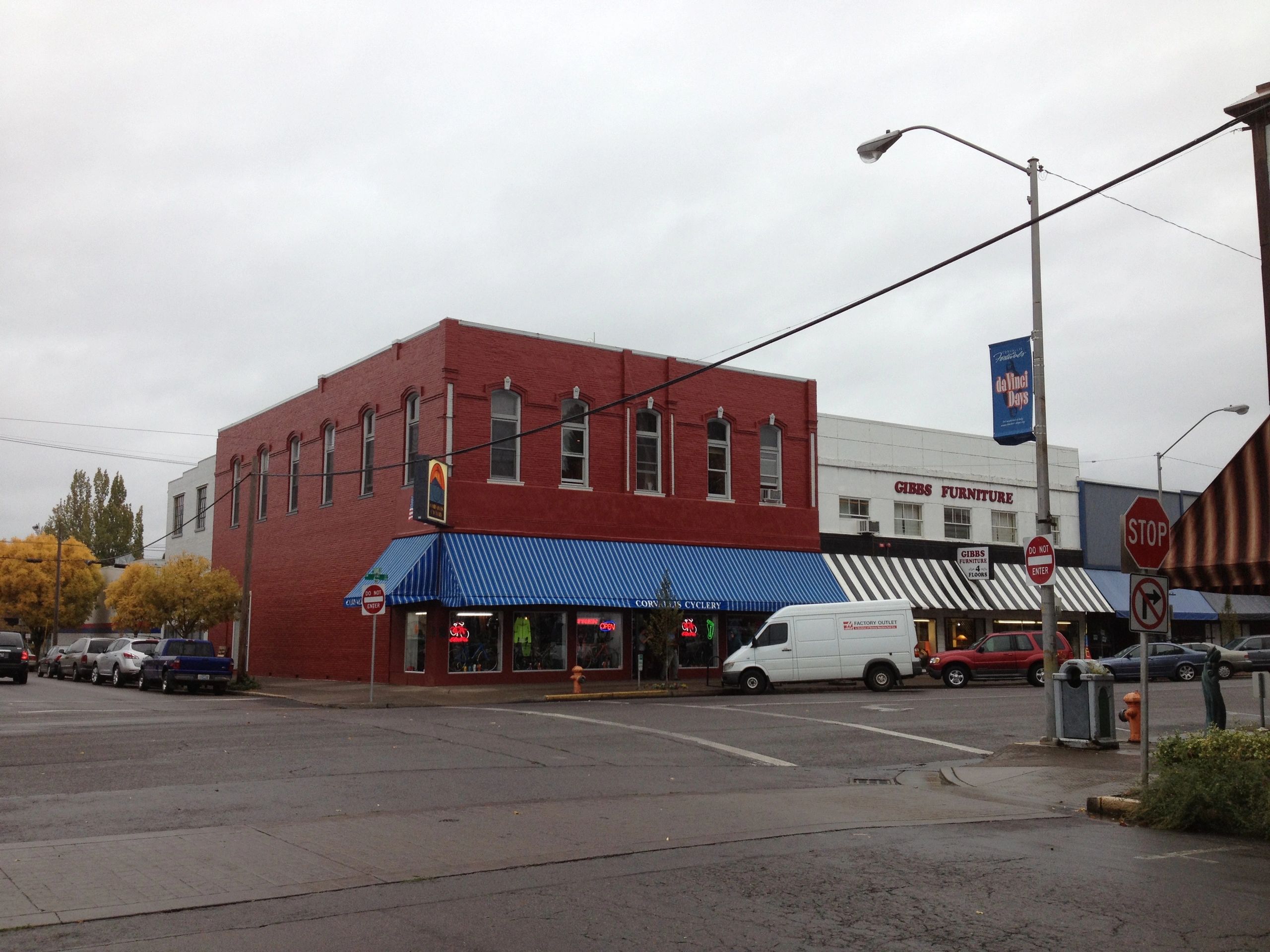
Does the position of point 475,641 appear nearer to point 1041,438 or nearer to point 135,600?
point 135,600

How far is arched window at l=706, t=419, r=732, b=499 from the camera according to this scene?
118ft

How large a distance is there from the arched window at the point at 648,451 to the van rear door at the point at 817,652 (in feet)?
23.4

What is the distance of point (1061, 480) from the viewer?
4647 centimetres

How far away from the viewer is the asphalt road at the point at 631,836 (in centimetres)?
664

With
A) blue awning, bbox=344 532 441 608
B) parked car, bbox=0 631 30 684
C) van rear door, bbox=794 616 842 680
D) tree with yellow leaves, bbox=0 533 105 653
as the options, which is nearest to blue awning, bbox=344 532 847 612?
blue awning, bbox=344 532 441 608

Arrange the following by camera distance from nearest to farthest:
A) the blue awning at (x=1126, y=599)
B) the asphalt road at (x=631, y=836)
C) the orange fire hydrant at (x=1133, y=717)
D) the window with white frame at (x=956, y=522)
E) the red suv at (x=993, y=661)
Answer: the asphalt road at (x=631, y=836) < the orange fire hydrant at (x=1133, y=717) < the red suv at (x=993, y=661) < the window with white frame at (x=956, y=522) < the blue awning at (x=1126, y=599)

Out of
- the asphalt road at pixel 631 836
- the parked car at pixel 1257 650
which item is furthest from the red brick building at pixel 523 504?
the parked car at pixel 1257 650

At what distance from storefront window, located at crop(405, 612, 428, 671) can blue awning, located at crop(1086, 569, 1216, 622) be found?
27201 millimetres

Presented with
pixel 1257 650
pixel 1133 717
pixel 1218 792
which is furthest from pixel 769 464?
pixel 1218 792

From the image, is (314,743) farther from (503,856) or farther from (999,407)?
(999,407)

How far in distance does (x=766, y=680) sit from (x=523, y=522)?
791 cm

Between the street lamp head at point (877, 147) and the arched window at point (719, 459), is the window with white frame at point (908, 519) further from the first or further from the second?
the street lamp head at point (877, 147)

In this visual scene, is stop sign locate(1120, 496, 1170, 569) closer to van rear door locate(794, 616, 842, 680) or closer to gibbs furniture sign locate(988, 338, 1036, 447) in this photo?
gibbs furniture sign locate(988, 338, 1036, 447)

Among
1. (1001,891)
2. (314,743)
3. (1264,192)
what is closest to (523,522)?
(314,743)
